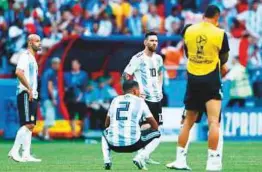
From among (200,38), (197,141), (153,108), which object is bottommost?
(197,141)

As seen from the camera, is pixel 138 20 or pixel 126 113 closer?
pixel 126 113

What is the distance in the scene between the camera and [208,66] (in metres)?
14.6

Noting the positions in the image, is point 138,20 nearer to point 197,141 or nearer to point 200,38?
point 197,141

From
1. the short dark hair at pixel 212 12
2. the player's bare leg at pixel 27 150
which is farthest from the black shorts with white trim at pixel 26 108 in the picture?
the short dark hair at pixel 212 12

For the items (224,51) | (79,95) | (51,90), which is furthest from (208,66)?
(79,95)

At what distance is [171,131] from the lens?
27.4 meters

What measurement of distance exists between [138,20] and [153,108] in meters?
12.8

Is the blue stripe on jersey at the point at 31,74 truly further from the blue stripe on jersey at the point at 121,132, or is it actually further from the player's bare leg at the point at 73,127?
the player's bare leg at the point at 73,127

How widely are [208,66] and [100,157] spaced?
5.65 meters

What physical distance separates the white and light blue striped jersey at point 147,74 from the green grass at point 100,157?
1266 millimetres

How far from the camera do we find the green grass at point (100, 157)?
16203 mm

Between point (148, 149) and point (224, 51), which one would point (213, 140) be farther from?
point (148, 149)

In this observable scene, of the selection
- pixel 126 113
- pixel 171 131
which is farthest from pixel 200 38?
pixel 171 131

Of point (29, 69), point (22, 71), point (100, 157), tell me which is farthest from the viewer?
point (100, 157)
